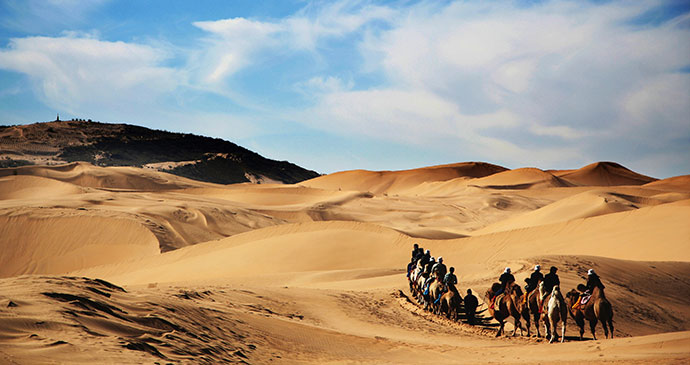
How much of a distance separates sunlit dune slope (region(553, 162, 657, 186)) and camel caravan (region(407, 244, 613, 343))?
279 ft

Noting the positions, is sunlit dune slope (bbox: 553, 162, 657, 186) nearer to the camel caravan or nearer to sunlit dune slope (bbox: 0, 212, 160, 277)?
sunlit dune slope (bbox: 0, 212, 160, 277)

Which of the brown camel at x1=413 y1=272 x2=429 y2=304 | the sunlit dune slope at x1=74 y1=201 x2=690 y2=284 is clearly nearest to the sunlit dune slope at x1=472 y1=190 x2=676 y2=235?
the sunlit dune slope at x1=74 y1=201 x2=690 y2=284

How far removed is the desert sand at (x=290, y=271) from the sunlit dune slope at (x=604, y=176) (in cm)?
3976

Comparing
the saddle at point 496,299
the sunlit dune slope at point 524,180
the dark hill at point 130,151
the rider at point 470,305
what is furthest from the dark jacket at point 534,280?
the dark hill at point 130,151

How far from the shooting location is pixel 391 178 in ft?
366

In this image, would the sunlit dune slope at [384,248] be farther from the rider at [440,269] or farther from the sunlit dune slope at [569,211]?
the sunlit dune slope at [569,211]

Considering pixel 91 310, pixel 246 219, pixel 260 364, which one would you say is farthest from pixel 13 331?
pixel 246 219

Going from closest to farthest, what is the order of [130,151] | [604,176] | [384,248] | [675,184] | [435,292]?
[435,292] → [384,248] → [675,184] → [130,151] → [604,176]

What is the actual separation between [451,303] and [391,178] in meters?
96.5

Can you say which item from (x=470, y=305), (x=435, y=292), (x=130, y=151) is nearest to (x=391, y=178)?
(x=130, y=151)

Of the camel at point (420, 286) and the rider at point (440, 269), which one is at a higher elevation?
the rider at point (440, 269)

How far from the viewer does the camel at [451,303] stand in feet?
49.7

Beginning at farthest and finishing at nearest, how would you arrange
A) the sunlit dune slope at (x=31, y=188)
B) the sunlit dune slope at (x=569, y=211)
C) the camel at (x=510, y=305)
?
the sunlit dune slope at (x=569, y=211) → the sunlit dune slope at (x=31, y=188) → the camel at (x=510, y=305)

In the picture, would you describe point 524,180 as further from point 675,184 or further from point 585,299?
point 585,299
